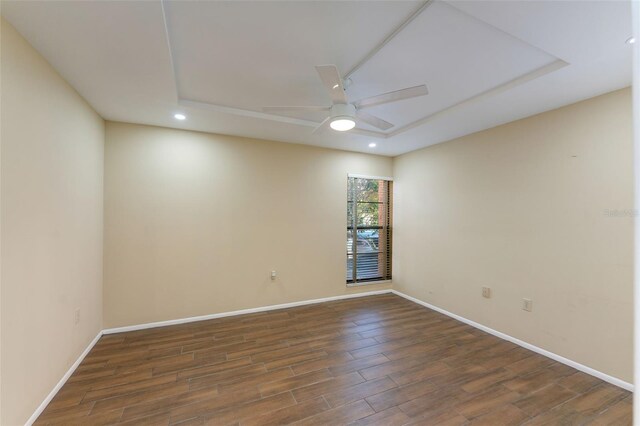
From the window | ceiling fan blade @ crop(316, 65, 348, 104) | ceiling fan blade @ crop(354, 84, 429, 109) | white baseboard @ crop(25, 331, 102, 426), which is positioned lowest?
white baseboard @ crop(25, 331, 102, 426)

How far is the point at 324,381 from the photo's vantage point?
2246 mm

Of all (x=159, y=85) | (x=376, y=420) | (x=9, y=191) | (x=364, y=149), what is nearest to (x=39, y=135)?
(x=9, y=191)

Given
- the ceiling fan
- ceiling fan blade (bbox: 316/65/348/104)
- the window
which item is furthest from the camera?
the window

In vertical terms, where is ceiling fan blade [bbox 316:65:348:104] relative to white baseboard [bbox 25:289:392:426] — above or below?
above

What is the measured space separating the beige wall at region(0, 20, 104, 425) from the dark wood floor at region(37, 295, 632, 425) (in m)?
0.36

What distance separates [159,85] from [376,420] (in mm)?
3109

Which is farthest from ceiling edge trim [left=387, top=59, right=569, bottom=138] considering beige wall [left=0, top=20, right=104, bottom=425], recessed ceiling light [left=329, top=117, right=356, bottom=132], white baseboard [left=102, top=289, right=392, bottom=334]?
beige wall [left=0, top=20, right=104, bottom=425]

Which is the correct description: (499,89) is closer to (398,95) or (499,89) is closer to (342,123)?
(398,95)

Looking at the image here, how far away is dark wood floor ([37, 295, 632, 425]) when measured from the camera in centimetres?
187

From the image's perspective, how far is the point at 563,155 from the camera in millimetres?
2633

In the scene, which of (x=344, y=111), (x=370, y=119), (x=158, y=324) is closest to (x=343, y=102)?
(x=344, y=111)

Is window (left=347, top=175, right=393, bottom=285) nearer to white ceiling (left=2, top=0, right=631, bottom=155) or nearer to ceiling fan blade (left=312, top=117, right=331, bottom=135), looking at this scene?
ceiling fan blade (left=312, top=117, right=331, bottom=135)

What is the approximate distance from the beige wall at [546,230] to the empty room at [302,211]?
2cm

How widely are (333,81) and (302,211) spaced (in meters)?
2.56
